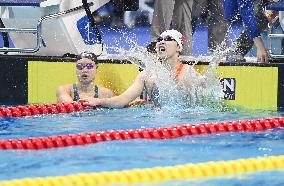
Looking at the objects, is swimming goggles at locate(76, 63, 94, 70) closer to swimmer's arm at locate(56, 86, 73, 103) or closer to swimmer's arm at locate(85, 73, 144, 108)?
swimmer's arm at locate(56, 86, 73, 103)

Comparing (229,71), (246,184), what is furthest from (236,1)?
(246,184)

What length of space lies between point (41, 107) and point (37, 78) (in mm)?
1124

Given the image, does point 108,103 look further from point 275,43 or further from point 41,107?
point 275,43

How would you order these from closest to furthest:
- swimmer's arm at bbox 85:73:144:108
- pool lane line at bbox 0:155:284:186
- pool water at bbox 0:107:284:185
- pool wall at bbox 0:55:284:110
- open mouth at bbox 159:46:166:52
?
pool lane line at bbox 0:155:284:186
pool water at bbox 0:107:284:185
swimmer's arm at bbox 85:73:144:108
open mouth at bbox 159:46:166:52
pool wall at bbox 0:55:284:110

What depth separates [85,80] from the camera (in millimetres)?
8320

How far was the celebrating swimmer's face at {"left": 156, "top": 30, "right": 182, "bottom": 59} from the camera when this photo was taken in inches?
313

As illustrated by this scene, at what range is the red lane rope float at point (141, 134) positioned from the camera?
6168mm

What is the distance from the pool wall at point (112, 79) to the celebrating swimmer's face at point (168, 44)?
52 cm

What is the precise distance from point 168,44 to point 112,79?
0.97 m

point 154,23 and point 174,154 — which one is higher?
point 154,23

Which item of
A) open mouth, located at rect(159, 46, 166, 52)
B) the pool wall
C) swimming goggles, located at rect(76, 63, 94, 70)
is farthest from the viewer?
the pool wall

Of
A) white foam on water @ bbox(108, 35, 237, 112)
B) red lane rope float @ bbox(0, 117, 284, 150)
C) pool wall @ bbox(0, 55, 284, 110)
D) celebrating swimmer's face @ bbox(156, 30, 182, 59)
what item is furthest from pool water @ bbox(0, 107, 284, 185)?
celebrating swimmer's face @ bbox(156, 30, 182, 59)

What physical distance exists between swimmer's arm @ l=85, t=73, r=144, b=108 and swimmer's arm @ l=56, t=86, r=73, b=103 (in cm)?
43

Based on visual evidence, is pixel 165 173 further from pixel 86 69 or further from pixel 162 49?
pixel 86 69
